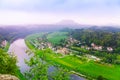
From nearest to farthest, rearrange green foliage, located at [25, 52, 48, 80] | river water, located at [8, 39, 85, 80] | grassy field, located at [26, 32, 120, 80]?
green foliage, located at [25, 52, 48, 80]
river water, located at [8, 39, 85, 80]
grassy field, located at [26, 32, 120, 80]

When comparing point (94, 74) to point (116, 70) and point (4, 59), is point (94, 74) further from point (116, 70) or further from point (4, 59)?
point (4, 59)

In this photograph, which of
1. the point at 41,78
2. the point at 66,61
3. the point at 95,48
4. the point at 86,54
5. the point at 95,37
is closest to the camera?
the point at 41,78

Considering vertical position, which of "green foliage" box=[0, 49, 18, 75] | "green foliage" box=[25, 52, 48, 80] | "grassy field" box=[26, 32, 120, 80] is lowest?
"grassy field" box=[26, 32, 120, 80]

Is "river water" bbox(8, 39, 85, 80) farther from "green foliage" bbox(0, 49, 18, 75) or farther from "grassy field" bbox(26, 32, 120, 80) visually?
"grassy field" bbox(26, 32, 120, 80)

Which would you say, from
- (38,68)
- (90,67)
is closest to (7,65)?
(38,68)

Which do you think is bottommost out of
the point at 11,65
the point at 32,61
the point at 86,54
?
the point at 86,54

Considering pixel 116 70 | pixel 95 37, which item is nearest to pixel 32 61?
pixel 116 70

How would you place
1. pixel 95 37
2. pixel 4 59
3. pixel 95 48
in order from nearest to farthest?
pixel 4 59, pixel 95 48, pixel 95 37

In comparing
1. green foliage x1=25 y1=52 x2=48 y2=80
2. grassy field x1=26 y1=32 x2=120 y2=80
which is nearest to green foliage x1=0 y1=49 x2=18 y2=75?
green foliage x1=25 y1=52 x2=48 y2=80

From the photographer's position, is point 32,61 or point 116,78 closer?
point 32,61

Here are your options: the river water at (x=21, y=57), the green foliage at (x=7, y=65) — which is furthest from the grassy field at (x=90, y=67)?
the green foliage at (x=7, y=65)

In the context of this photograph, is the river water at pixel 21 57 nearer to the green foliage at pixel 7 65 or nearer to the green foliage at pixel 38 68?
the green foliage at pixel 7 65
